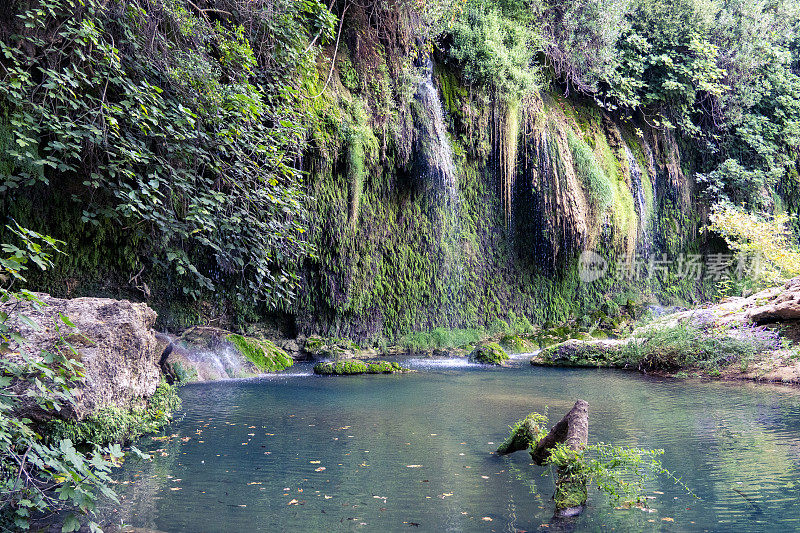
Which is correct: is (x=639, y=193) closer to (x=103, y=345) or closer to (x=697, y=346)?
(x=697, y=346)

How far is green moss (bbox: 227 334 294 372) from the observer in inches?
354

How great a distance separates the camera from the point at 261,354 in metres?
9.14

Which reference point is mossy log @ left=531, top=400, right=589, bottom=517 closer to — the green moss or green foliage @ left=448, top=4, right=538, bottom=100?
the green moss

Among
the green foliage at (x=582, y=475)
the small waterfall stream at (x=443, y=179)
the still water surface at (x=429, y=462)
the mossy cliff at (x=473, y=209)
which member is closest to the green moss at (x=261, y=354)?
the mossy cliff at (x=473, y=209)

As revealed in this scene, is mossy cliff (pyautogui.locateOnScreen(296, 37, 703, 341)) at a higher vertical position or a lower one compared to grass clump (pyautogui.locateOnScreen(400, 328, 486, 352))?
higher

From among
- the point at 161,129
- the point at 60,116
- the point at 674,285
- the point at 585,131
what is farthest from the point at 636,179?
the point at 60,116

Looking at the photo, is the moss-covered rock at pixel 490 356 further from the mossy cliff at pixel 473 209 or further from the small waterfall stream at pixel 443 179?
the small waterfall stream at pixel 443 179

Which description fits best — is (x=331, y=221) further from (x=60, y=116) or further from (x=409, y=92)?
(x=60, y=116)

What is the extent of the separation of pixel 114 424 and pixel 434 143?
919cm

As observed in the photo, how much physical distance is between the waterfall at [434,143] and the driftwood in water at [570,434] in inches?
342

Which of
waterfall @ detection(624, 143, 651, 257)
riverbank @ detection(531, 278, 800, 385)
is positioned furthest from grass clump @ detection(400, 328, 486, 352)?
waterfall @ detection(624, 143, 651, 257)

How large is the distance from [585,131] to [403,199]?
21.5 ft

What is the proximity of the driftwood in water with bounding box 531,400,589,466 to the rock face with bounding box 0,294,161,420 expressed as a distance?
3062 mm

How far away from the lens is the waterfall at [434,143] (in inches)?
464
